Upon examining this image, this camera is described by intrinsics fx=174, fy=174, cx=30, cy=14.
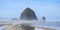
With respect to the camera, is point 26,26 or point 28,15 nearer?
point 28,15

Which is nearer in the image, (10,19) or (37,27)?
(10,19)

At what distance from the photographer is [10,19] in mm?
3607

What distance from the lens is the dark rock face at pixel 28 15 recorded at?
142 inches

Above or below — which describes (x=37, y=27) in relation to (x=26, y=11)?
below

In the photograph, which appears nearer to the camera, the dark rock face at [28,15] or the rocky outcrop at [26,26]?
the dark rock face at [28,15]

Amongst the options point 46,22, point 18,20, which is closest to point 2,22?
point 18,20

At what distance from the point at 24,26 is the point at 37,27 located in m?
0.30

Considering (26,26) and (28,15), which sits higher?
(28,15)

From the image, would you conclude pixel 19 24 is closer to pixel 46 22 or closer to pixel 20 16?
pixel 20 16

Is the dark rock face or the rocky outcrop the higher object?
the dark rock face

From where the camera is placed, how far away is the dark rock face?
3611 mm

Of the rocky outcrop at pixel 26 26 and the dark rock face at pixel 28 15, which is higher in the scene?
the dark rock face at pixel 28 15

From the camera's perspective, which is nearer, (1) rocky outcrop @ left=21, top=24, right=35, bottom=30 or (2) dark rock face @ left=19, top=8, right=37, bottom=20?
(2) dark rock face @ left=19, top=8, right=37, bottom=20

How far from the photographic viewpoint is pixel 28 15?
367 centimetres
